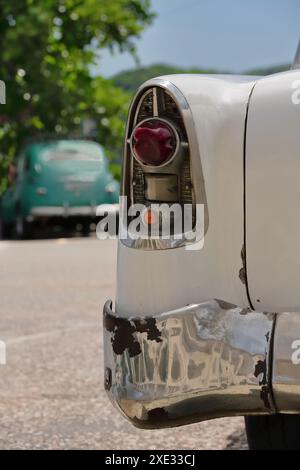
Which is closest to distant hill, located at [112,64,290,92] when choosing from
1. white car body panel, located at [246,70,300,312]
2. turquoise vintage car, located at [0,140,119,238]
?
white car body panel, located at [246,70,300,312]

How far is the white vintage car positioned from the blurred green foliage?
844 inches

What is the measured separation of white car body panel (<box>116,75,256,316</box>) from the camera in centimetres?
277

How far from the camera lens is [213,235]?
2.78 metres

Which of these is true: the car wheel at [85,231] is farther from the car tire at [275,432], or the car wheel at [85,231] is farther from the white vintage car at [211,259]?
the white vintage car at [211,259]

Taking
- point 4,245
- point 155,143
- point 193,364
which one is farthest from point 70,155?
point 193,364

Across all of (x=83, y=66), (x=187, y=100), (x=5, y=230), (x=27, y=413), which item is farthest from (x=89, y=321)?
(x=83, y=66)

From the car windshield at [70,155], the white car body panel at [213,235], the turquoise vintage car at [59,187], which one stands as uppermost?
the white car body panel at [213,235]

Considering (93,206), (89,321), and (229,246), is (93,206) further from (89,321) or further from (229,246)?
→ (229,246)

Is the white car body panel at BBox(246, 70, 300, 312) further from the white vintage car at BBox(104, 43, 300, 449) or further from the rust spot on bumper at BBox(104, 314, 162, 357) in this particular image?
the rust spot on bumper at BBox(104, 314, 162, 357)

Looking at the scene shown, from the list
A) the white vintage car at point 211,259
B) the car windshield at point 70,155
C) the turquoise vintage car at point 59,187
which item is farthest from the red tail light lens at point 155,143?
the car windshield at point 70,155

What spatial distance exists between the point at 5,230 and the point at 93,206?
8.03 feet

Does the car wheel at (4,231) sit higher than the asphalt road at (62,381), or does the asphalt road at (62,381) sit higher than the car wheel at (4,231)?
the asphalt road at (62,381)

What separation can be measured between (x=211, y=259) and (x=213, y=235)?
67 mm

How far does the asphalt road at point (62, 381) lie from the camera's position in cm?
404
